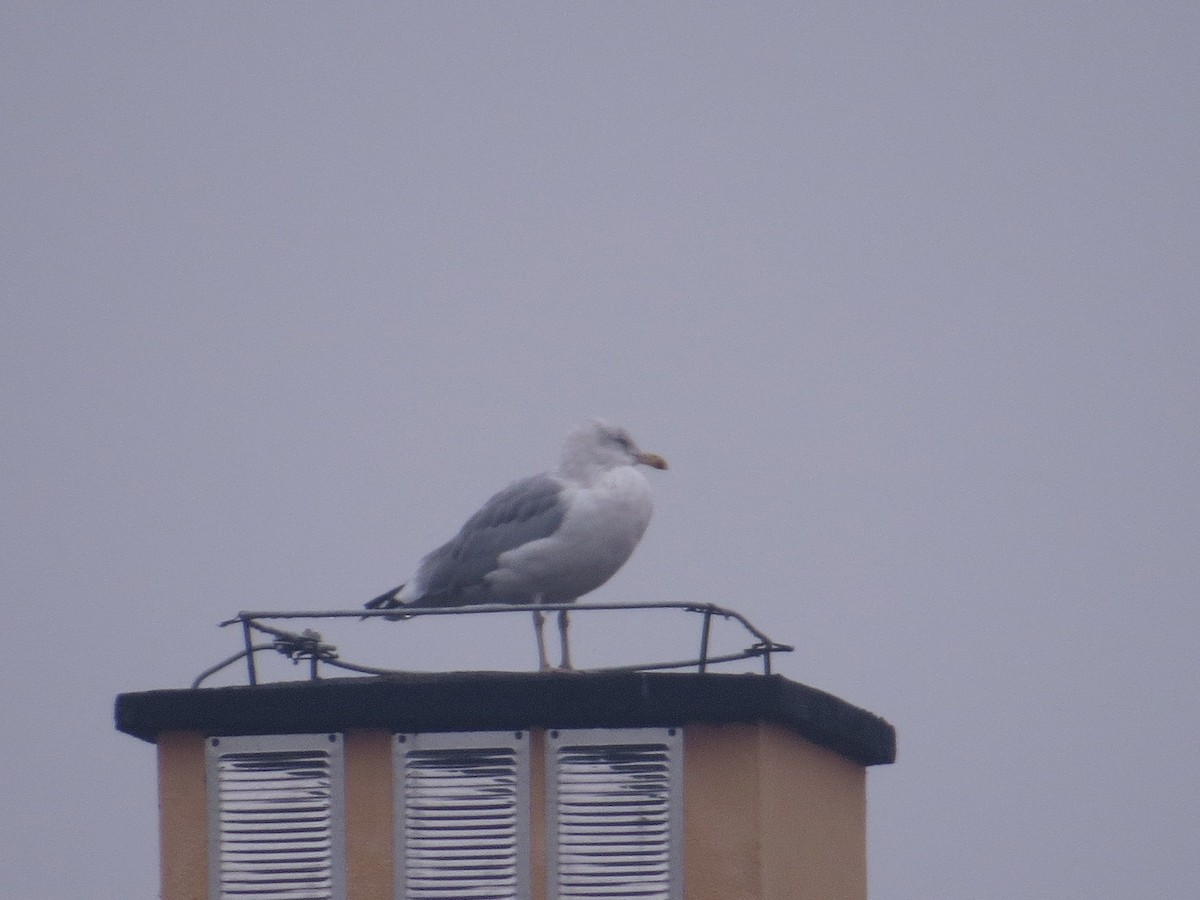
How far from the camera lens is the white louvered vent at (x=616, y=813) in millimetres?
12180

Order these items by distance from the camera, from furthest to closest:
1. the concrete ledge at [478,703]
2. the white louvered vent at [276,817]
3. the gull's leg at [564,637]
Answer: the gull's leg at [564,637] → the white louvered vent at [276,817] → the concrete ledge at [478,703]

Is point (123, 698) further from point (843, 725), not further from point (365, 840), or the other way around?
point (843, 725)

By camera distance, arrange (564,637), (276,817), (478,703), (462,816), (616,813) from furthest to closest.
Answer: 1. (564,637)
2. (276,817)
3. (478,703)
4. (462,816)
5. (616,813)

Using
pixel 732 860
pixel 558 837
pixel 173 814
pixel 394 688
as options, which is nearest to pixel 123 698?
pixel 173 814

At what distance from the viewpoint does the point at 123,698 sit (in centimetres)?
1297

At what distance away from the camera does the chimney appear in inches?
481

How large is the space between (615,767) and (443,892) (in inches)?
44.1

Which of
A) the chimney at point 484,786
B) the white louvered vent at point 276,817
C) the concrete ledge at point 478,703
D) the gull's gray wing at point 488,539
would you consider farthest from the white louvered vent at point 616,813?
the gull's gray wing at point 488,539

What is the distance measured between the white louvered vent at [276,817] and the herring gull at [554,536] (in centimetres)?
292

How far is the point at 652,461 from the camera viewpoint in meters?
16.4

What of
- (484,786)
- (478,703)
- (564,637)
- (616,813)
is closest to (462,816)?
(484,786)

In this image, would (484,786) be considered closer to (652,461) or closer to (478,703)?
(478,703)

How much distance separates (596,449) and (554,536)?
2.77 feet

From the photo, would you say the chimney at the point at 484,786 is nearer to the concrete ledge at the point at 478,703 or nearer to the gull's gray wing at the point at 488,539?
the concrete ledge at the point at 478,703
